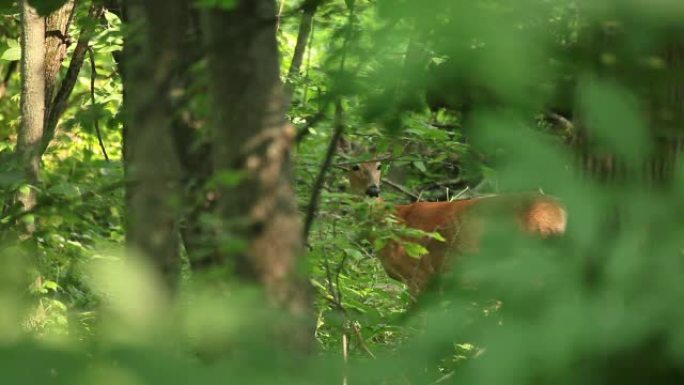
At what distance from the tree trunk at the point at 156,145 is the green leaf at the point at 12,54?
363 centimetres

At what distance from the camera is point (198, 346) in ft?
4.21

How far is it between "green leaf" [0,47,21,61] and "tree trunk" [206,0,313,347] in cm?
383

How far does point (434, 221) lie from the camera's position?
35.9 ft

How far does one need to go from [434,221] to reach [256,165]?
363 inches

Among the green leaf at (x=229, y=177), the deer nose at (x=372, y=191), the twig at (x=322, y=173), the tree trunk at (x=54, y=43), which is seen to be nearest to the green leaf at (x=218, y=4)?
the green leaf at (x=229, y=177)

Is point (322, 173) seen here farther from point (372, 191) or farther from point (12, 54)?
point (372, 191)

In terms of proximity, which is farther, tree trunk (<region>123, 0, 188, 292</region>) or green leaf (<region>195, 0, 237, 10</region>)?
green leaf (<region>195, 0, 237, 10</region>)

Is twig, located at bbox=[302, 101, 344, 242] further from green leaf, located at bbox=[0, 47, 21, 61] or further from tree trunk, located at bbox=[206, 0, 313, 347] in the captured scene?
green leaf, located at bbox=[0, 47, 21, 61]

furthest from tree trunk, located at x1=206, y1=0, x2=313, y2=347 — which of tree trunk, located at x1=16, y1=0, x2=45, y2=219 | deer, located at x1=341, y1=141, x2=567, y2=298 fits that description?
tree trunk, located at x1=16, y1=0, x2=45, y2=219

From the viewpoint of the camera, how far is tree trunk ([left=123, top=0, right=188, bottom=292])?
5.60 ft

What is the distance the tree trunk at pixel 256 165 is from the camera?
1780 millimetres

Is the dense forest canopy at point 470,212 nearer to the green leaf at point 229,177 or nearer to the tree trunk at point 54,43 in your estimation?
the green leaf at point 229,177

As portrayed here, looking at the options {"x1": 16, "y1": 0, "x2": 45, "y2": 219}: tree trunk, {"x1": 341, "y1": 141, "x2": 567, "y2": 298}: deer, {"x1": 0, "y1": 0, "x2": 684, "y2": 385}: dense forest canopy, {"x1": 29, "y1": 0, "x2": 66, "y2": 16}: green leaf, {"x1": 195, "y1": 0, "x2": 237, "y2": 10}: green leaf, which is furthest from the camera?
{"x1": 16, "y1": 0, "x2": 45, "y2": 219}: tree trunk

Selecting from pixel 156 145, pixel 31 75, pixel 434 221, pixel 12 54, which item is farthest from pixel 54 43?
pixel 434 221
